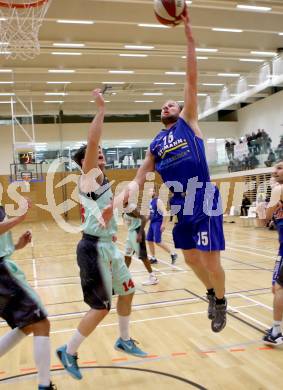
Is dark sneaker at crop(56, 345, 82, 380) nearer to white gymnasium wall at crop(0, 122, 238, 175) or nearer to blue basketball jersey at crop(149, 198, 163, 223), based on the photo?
blue basketball jersey at crop(149, 198, 163, 223)

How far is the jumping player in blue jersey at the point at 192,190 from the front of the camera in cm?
399

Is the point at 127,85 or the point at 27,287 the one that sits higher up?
the point at 127,85

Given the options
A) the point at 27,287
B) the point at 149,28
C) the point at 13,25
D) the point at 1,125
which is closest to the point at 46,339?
the point at 27,287

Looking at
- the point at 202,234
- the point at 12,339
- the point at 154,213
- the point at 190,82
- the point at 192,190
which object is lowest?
the point at 12,339

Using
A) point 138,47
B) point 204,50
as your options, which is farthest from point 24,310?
point 204,50

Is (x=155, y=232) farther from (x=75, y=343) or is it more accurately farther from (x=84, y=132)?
(x=84, y=132)

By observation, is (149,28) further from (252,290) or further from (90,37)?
(252,290)

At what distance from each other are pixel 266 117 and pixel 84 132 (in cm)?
1172

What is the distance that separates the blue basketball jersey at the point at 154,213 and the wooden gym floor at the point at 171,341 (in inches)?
43.0

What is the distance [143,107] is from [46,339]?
93.4 ft

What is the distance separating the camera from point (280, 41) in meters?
20.1

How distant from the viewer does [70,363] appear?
3762mm

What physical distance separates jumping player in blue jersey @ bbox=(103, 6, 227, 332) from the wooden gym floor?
20.1 inches

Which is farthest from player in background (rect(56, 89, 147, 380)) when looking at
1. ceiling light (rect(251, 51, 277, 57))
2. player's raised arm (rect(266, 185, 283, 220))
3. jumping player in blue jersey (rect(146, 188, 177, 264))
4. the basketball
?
ceiling light (rect(251, 51, 277, 57))
